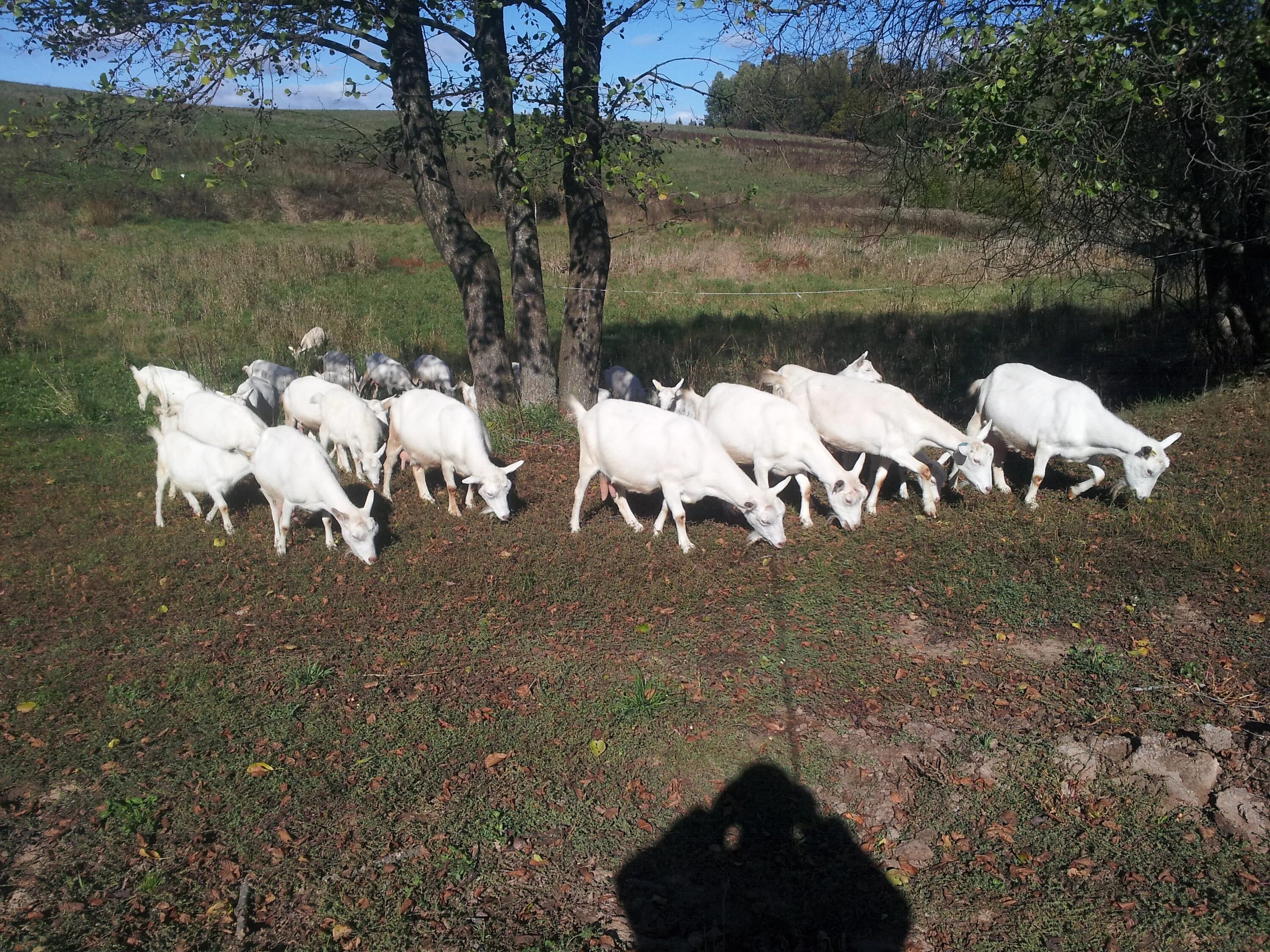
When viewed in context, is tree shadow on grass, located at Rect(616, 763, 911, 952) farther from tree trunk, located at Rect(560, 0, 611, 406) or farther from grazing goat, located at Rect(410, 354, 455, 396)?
grazing goat, located at Rect(410, 354, 455, 396)

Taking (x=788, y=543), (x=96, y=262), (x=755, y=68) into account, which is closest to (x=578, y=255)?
(x=755, y=68)

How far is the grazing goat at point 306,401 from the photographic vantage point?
12992mm

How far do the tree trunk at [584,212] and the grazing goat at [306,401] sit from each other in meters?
3.65

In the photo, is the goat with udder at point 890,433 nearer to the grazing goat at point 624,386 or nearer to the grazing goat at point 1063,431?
the grazing goat at point 1063,431

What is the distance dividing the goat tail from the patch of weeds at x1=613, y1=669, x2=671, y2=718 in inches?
231

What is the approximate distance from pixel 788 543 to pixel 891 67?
7.16m

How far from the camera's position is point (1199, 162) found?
34.0 feet

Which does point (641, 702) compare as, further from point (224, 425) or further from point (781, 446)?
point (224, 425)

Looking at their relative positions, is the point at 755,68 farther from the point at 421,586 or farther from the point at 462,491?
the point at 421,586

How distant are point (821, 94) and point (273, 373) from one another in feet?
32.7

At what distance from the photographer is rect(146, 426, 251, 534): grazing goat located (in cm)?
1066

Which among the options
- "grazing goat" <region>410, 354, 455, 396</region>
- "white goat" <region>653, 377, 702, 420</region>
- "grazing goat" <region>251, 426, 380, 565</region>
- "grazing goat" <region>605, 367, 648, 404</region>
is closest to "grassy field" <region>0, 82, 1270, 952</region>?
"grazing goat" <region>251, 426, 380, 565</region>

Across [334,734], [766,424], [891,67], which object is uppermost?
[891,67]

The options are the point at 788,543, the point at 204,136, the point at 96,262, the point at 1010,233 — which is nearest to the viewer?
the point at 788,543
